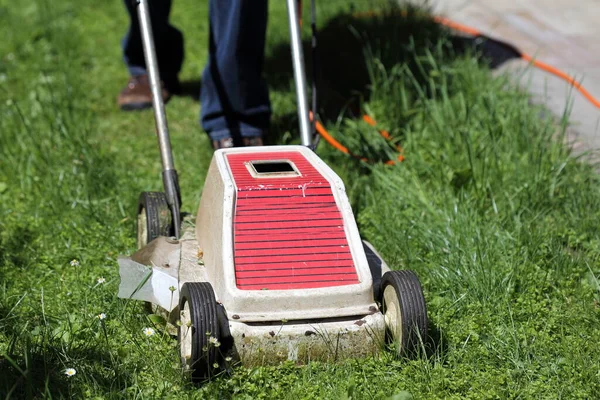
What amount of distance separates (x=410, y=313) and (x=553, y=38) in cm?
298

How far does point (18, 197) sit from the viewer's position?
3342 millimetres

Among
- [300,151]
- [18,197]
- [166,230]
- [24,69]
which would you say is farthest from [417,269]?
[24,69]

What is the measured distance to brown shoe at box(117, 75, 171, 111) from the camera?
4.24 m

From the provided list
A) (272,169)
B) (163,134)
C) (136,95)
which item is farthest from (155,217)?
(136,95)

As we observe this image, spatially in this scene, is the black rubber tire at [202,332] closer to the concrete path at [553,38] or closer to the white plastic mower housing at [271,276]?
the white plastic mower housing at [271,276]

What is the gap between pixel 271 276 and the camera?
7.21ft

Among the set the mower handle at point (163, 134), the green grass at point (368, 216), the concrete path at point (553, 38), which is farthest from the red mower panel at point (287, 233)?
the concrete path at point (553, 38)

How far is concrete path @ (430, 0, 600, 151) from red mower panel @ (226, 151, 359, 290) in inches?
58.7

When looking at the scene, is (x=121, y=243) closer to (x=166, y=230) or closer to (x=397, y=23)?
(x=166, y=230)

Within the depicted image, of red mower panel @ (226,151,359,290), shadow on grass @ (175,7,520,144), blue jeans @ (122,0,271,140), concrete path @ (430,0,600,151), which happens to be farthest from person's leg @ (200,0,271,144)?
concrete path @ (430,0,600,151)

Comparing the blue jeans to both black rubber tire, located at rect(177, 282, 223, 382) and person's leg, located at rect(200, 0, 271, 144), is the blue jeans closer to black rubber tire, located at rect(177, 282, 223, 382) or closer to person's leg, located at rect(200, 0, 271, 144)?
person's leg, located at rect(200, 0, 271, 144)

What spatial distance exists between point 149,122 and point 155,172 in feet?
1.88

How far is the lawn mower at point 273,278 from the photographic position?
211cm

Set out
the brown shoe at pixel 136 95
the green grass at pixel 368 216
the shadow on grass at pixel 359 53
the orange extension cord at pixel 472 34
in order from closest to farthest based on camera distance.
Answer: the green grass at pixel 368 216 < the orange extension cord at pixel 472 34 < the shadow on grass at pixel 359 53 < the brown shoe at pixel 136 95
